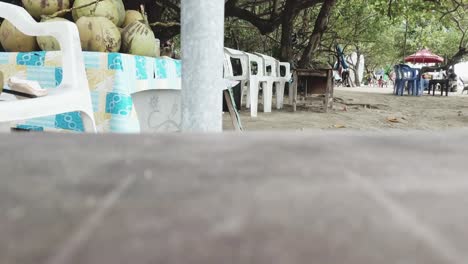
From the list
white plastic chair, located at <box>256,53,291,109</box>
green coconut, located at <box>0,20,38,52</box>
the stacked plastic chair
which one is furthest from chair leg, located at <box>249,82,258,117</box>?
the stacked plastic chair

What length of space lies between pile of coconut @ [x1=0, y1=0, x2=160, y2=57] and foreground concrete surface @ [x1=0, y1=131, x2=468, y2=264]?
185 centimetres

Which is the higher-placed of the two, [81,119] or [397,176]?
[397,176]

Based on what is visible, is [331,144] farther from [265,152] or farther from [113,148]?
[113,148]

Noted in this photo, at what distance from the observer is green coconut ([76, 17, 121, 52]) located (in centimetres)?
208

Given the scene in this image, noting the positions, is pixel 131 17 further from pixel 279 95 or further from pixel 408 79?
pixel 408 79

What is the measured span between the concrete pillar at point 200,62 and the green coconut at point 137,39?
21.2 inches

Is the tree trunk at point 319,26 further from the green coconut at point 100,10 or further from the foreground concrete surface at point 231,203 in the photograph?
the foreground concrete surface at point 231,203

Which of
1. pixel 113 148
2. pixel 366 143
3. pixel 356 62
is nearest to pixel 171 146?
pixel 113 148

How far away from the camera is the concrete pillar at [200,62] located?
1.77m

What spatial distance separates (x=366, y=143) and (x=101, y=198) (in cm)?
25

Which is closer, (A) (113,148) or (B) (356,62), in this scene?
(A) (113,148)

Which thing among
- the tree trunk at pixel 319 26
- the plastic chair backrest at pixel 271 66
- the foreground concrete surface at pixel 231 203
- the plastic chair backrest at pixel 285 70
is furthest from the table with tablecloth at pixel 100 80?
the tree trunk at pixel 319 26

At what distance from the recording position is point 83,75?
1930 millimetres

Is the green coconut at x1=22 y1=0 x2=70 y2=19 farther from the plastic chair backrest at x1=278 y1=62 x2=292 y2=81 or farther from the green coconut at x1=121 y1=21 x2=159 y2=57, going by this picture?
the plastic chair backrest at x1=278 y1=62 x2=292 y2=81
